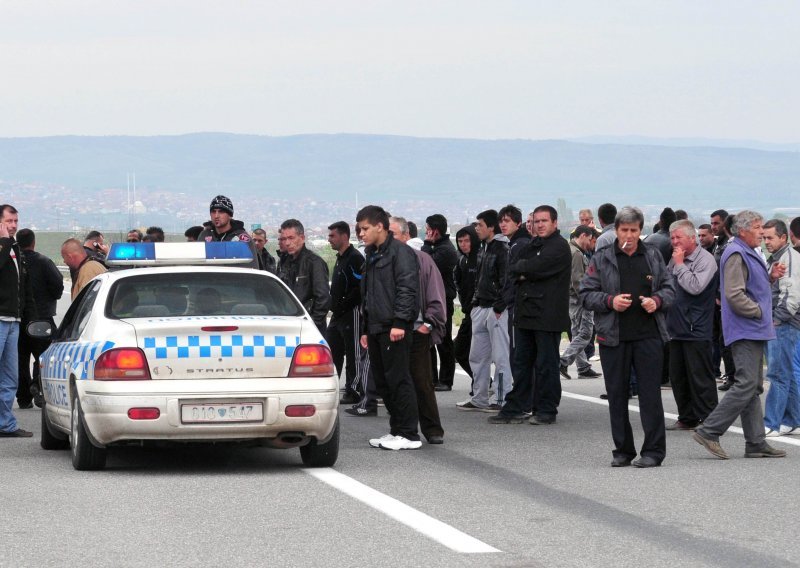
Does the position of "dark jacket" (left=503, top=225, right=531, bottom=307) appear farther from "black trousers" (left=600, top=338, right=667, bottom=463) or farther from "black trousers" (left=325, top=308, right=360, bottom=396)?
"black trousers" (left=600, top=338, right=667, bottom=463)

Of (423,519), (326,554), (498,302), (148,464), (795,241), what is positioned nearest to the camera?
(326,554)

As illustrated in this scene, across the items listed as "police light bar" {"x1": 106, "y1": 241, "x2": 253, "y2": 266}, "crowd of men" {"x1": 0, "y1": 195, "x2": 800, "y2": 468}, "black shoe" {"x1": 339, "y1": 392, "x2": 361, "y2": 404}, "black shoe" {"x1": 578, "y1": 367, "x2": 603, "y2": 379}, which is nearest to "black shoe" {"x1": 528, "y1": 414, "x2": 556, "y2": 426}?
"crowd of men" {"x1": 0, "y1": 195, "x2": 800, "y2": 468}

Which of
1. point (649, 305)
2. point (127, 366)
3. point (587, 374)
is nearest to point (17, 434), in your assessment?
point (127, 366)

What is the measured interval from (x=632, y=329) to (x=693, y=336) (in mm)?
2752

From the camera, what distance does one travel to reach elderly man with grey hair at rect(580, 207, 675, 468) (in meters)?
10.5

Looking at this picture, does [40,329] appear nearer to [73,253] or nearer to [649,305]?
[73,253]

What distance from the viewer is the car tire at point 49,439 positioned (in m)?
11.4

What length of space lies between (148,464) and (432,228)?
21.9 ft

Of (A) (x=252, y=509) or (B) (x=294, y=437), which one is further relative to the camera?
(B) (x=294, y=437)

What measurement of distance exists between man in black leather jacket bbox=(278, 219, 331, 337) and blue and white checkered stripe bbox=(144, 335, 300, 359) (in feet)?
16.1

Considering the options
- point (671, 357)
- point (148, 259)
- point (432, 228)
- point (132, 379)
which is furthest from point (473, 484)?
point (432, 228)

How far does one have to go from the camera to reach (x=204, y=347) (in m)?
9.72

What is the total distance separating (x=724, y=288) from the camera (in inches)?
436

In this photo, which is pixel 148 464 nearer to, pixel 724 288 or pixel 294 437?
pixel 294 437
